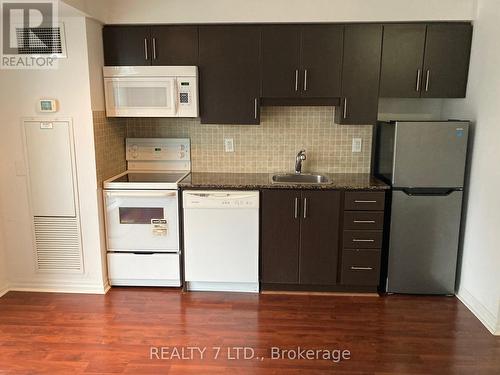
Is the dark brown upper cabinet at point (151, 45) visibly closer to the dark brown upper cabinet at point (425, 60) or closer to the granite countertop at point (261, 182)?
the granite countertop at point (261, 182)

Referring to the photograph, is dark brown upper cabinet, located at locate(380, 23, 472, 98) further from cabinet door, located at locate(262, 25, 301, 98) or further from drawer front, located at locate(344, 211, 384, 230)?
drawer front, located at locate(344, 211, 384, 230)

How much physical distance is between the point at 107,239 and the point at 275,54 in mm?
2088

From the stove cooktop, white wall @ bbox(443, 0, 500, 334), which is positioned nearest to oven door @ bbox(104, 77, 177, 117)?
the stove cooktop

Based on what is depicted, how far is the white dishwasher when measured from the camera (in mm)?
3074

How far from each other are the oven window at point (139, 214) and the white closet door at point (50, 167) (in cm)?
39

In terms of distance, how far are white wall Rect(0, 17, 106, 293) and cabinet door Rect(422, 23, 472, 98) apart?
8.85 feet

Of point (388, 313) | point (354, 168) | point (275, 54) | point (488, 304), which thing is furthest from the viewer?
point (354, 168)

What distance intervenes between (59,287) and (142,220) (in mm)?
930

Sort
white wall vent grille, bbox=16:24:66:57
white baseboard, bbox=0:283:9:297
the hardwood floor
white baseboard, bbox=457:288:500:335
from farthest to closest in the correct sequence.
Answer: white baseboard, bbox=0:283:9:297, white wall vent grille, bbox=16:24:66:57, white baseboard, bbox=457:288:500:335, the hardwood floor

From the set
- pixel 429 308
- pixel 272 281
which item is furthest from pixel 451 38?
pixel 272 281

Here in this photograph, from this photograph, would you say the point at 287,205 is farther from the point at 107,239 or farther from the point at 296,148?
the point at 107,239

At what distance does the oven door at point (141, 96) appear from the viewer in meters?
3.12

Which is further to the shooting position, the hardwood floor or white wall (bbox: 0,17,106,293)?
white wall (bbox: 0,17,106,293)

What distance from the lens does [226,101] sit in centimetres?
322
